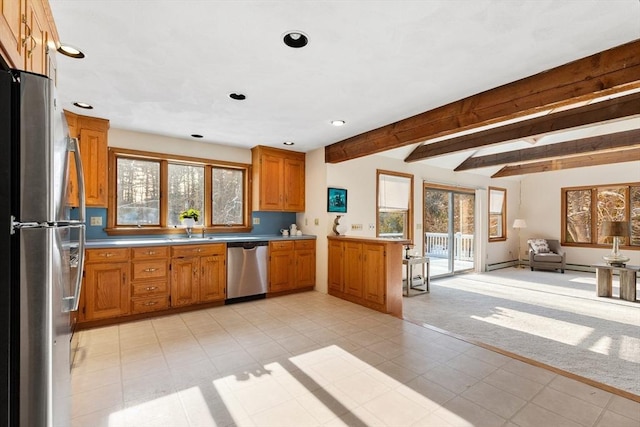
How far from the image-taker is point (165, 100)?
3.02 meters

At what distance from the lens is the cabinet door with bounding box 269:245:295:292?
4680 millimetres

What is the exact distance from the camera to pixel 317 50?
209 centimetres

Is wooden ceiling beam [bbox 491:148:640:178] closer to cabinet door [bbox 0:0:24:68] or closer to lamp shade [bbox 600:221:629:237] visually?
lamp shade [bbox 600:221:629:237]

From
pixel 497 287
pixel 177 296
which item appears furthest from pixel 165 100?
pixel 497 287

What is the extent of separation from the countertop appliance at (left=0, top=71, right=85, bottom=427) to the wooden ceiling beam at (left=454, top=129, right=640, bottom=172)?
692 cm

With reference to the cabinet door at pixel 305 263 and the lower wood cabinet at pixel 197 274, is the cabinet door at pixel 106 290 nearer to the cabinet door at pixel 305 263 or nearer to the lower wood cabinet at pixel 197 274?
the lower wood cabinet at pixel 197 274

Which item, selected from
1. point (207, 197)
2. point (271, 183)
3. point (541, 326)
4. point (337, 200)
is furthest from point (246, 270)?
point (541, 326)

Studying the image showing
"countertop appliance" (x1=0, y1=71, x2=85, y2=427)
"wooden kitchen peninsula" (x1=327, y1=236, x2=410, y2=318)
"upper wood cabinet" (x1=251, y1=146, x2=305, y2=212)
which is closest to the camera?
"countertop appliance" (x1=0, y1=71, x2=85, y2=427)

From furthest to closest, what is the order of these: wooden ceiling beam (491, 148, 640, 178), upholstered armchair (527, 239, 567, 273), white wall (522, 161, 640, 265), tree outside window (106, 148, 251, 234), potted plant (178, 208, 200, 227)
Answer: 1. upholstered armchair (527, 239, 567, 273)
2. white wall (522, 161, 640, 265)
3. wooden ceiling beam (491, 148, 640, 178)
4. potted plant (178, 208, 200, 227)
5. tree outside window (106, 148, 251, 234)

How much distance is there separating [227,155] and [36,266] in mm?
4048

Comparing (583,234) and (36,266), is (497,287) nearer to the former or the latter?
(583,234)

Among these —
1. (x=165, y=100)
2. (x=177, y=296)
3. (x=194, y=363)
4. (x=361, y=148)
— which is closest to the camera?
(x=194, y=363)

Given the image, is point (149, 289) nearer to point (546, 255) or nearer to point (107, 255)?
point (107, 255)

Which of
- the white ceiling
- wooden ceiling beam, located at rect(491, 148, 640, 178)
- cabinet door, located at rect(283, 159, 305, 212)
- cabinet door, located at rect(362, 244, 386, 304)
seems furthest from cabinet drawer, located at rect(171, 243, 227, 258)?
wooden ceiling beam, located at rect(491, 148, 640, 178)
